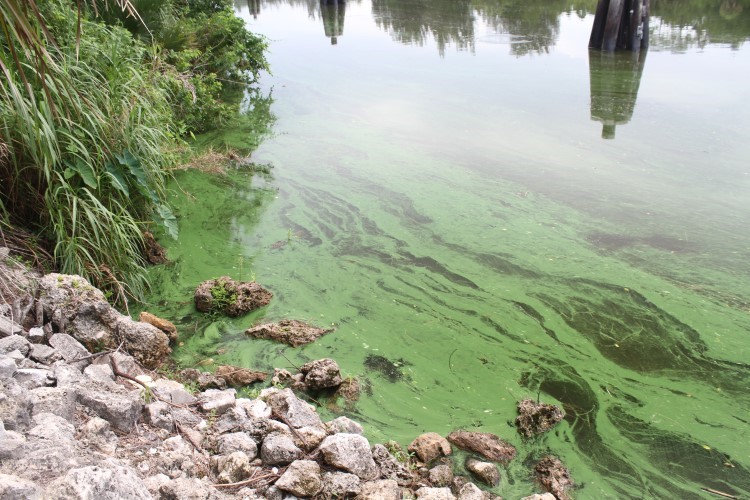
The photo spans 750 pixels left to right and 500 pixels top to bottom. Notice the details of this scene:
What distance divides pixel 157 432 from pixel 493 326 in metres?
2.20

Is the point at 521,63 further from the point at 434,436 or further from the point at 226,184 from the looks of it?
the point at 434,436

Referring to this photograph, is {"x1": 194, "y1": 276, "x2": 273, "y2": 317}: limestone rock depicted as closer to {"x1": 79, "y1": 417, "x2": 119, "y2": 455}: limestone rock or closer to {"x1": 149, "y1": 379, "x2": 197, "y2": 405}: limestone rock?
{"x1": 149, "y1": 379, "x2": 197, "y2": 405}: limestone rock

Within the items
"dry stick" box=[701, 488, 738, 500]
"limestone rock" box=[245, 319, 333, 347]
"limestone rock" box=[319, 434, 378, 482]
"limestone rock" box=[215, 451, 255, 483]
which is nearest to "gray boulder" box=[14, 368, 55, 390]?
"limestone rock" box=[215, 451, 255, 483]

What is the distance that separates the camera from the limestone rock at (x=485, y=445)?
2857mm

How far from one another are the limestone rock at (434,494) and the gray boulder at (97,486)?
3.69 feet

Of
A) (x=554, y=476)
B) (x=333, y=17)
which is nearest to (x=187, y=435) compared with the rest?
(x=554, y=476)

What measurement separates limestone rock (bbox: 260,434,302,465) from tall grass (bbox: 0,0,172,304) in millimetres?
1741

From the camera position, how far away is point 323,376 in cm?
320

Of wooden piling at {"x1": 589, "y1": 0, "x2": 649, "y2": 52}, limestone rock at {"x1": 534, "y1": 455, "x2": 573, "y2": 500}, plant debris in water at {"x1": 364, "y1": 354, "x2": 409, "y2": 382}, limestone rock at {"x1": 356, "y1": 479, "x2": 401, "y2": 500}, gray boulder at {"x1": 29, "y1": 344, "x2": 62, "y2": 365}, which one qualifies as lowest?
limestone rock at {"x1": 534, "y1": 455, "x2": 573, "y2": 500}

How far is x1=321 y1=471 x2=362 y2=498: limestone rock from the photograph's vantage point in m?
2.34

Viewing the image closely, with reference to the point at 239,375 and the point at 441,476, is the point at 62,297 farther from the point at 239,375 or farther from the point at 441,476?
the point at 441,476

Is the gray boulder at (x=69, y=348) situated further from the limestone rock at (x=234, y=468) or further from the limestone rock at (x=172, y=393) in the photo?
the limestone rock at (x=234, y=468)

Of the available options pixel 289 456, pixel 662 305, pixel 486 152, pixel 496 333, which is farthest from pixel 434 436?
pixel 486 152

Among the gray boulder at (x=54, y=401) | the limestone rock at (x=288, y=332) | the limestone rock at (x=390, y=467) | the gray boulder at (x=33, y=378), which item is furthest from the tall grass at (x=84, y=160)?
the limestone rock at (x=390, y=467)
